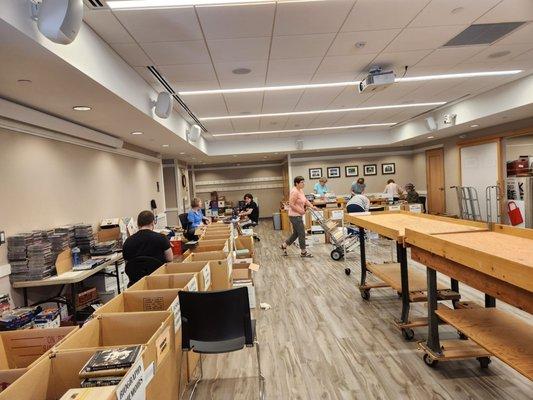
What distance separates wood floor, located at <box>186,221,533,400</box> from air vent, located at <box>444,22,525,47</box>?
10.1 ft

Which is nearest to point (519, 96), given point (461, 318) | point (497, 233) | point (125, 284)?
point (497, 233)

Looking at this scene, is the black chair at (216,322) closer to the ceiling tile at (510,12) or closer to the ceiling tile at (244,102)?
the ceiling tile at (510,12)

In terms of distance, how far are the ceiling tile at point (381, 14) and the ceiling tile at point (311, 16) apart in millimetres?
101

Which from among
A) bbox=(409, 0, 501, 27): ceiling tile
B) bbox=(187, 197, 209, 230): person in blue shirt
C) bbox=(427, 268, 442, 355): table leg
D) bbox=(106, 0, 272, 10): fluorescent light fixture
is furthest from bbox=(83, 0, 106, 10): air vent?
bbox=(187, 197, 209, 230): person in blue shirt

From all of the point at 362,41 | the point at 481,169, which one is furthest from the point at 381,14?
the point at 481,169

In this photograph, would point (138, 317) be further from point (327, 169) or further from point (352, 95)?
point (327, 169)

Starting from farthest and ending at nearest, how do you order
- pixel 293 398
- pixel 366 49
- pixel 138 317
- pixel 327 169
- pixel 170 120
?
pixel 327 169, pixel 170 120, pixel 366 49, pixel 293 398, pixel 138 317

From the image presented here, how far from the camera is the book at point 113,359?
1.47 m

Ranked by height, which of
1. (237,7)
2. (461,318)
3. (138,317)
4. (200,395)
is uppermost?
(237,7)

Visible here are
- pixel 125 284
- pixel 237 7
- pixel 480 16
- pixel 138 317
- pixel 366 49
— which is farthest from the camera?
pixel 125 284

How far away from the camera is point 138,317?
6.92 feet

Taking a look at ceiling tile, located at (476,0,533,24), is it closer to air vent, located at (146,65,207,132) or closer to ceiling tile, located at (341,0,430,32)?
ceiling tile, located at (341,0,430,32)

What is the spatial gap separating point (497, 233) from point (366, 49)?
2454 mm

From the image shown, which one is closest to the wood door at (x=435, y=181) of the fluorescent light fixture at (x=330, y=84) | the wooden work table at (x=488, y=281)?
the fluorescent light fixture at (x=330, y=84)
